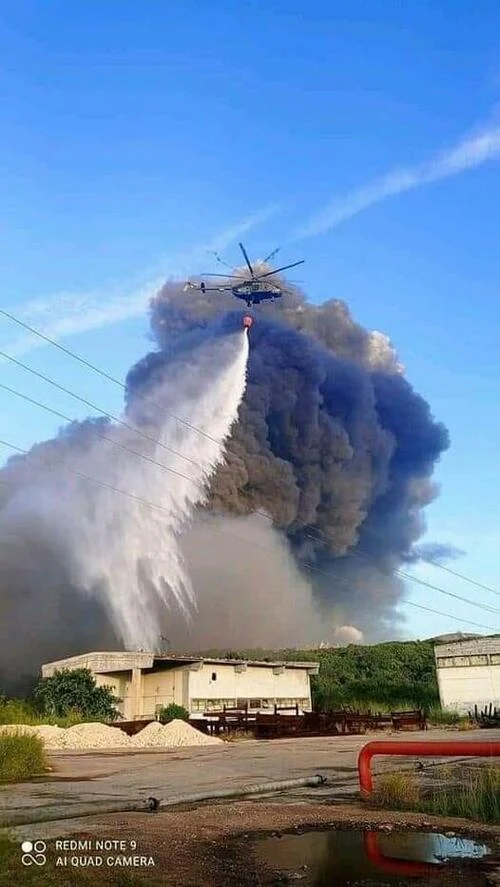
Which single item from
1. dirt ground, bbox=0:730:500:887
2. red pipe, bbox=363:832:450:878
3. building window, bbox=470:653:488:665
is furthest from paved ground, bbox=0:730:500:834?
building window, bbox=470:653:488:665

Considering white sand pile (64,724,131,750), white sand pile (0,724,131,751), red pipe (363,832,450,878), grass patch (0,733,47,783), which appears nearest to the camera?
red pipe (363,832,450,878)

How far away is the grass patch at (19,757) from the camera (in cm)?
1394

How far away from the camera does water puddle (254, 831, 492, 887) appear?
5.86m

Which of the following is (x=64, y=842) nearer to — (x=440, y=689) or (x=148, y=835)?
(x=148, y=835)

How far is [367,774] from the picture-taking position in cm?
1067

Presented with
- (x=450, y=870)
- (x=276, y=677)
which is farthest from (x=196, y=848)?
(x=276, y=677)

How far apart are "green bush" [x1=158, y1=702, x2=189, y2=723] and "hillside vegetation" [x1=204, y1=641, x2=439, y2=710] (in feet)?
45.7

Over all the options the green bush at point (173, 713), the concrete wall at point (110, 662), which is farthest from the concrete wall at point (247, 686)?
the concrete wall at point (110, 662)

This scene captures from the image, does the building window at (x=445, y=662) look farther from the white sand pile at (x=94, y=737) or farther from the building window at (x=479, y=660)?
the white sand pile at (x=94, y=737)

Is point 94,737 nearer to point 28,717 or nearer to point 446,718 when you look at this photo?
point 28,717

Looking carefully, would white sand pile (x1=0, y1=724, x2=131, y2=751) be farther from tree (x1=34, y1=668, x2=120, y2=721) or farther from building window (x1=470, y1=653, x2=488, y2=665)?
building window (x1=470, y1=653, x2=488, y2=665)

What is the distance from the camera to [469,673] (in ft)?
142

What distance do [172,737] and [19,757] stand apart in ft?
53.7

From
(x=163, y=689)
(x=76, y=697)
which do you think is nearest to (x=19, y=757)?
(x=76, y=697)
